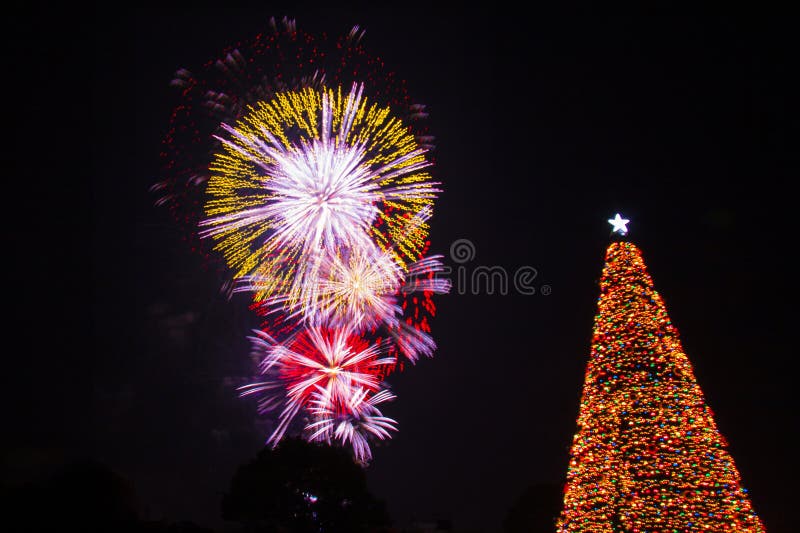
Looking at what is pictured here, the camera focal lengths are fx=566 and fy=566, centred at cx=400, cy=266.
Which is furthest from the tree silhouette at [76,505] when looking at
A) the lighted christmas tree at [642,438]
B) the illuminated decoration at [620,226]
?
the illuminated decoration at [620,226]

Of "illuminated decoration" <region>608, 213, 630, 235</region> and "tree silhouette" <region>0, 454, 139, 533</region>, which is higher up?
"illuminated decoration" <region>608, 213, 630, 235</region>

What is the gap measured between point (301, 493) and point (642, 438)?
15.3 m

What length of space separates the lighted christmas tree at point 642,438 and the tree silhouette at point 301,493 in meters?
12.6

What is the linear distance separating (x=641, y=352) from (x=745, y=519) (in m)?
4.24

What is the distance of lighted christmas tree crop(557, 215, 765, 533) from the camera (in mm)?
13074

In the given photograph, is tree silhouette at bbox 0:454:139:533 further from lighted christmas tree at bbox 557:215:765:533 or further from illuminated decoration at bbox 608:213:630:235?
illuminated decoration at bbox 608:213:630:235

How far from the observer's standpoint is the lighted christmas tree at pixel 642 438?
42.9ft

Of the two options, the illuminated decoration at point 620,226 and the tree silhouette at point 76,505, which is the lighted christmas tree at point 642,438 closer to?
the illuminated decoration at point 620,226

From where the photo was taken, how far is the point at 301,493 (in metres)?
24.0

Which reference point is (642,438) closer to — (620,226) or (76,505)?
(620,226)

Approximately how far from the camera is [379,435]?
24234mm

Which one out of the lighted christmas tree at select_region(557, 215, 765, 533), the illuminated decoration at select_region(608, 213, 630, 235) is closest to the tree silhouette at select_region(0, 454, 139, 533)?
the lighted christmas tree at select_region(557, 215, 765, 533)

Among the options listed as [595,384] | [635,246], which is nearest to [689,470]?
[595,384]

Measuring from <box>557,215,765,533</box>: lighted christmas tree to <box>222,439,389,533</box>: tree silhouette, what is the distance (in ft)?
41.3
